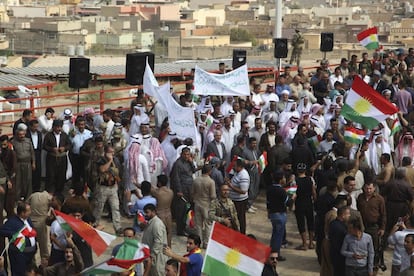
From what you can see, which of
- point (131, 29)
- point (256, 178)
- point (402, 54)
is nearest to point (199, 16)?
point (131, 29)

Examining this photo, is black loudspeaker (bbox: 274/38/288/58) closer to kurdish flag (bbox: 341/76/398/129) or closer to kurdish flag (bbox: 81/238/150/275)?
kurdish flag (bbox: 341/76/398/129)

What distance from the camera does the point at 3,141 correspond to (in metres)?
14.5

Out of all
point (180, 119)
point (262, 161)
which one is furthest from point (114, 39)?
point (180, 119)

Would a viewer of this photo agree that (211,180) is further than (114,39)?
No

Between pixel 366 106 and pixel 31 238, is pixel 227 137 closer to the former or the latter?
pixel 366 106

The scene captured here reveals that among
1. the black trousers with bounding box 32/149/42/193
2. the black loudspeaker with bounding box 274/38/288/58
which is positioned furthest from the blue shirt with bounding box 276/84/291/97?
the black trousers with bounding box 32/149/42/193

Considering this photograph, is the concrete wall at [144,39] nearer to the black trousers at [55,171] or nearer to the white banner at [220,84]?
the white banner at [220,84]

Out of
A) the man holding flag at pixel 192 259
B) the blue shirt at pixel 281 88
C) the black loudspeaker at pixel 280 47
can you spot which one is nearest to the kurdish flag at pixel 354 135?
the blue shirt at pixel 281 88

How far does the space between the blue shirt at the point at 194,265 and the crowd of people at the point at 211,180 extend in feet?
0.04

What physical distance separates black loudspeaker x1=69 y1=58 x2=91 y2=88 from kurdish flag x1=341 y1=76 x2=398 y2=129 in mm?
6870

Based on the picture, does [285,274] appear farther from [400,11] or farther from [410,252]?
[400,11]

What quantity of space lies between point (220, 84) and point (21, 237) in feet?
20.3

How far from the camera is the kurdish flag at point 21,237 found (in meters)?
11.7

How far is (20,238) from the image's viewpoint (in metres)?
11.8
